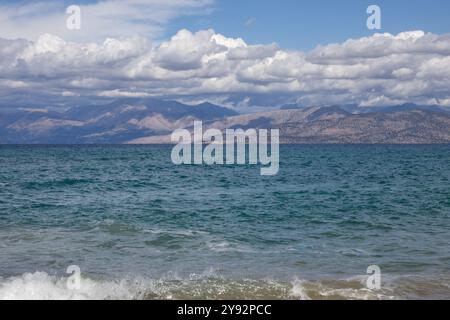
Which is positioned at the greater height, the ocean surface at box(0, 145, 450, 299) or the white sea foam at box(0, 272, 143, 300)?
the white sea foam at box(0, 272, 143, 300)

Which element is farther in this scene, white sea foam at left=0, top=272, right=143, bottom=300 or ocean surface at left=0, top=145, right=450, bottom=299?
ocean surface at left=0, top=145, right=450, bottom=299

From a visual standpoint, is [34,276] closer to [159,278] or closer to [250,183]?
[159,278]

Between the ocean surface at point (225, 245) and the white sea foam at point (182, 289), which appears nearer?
Answer: the white sea foam at point (182, 289)

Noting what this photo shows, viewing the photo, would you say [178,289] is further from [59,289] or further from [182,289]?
[59,289]

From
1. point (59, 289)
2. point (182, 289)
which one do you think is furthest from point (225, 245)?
point (59, 289)

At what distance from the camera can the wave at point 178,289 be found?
20.4m

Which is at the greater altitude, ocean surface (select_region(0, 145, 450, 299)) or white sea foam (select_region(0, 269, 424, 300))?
white sea foam (select_region(0, 269, 424, 300))

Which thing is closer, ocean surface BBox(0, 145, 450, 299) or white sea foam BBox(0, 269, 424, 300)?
white sea foam BBox(0, 269, 424, 300)

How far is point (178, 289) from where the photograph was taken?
2152cm

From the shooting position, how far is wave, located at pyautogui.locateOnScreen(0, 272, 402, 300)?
20.4m

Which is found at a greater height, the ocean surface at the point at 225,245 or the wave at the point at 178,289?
the wave at the point at 178,289
